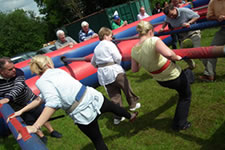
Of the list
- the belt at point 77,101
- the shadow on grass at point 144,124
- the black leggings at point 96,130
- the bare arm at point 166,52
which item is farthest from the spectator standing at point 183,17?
the belt at point 77,101

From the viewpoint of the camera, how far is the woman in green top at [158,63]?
2411mm

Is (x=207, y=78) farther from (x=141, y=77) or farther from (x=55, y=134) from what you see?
(x=55, y=134)

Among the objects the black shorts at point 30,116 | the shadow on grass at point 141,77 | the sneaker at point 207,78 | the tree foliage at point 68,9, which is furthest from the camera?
the tree foliage at point 68,9

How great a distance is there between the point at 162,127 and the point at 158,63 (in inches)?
49.1

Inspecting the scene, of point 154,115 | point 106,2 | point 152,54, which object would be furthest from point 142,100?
point 106,2

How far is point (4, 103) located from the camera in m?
2.83

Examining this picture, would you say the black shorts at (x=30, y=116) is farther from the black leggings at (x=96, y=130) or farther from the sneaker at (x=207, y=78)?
the sneaker at (x=207, y=78)

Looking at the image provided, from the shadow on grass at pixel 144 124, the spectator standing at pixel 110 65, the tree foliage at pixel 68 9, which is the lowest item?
the shadow on grass at pixel 144 124

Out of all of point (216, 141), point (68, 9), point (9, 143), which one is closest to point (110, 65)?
point (216, 141)

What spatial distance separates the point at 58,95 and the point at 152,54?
1.28 meters

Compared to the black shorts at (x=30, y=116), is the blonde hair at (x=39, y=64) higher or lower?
higher

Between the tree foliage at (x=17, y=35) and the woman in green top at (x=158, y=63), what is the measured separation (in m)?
27.8

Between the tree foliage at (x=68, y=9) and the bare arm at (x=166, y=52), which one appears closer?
the bare arm at (x=166, y=52)

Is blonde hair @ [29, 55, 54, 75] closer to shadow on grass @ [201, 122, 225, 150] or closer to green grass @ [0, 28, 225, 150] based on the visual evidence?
green grass @ [0, 28, 225, 150]
